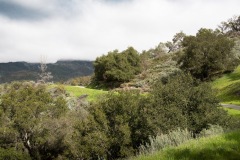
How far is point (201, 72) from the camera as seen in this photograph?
277 ft

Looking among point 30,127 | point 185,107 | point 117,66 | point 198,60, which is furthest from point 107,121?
point 117,66

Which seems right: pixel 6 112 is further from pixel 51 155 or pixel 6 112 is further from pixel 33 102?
pixel 51 155

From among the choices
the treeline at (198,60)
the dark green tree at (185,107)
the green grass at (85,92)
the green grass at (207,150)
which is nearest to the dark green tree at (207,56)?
the treeline at (198,60)

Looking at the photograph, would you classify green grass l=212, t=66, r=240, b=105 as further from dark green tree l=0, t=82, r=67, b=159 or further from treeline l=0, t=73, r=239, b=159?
dark green tree l=0, t=82, r=67, b=159

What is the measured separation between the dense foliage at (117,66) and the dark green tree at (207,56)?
1008 inches

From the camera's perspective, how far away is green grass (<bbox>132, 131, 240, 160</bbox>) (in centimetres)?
1097

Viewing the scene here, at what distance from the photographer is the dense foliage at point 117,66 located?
105m

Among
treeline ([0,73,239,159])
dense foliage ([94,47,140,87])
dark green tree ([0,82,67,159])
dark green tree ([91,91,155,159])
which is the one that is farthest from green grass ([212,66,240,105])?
dense foliage ([94,47,140,87])

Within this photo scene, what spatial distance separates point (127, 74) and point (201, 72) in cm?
2815

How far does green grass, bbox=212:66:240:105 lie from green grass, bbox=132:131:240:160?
37.4m

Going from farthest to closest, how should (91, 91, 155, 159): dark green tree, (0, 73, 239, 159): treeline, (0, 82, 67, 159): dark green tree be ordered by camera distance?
(0, 82, 67, 159): dark green tree
(0, 73, 239, 159): treeline
(91, 91, 155, 159): dark green tree

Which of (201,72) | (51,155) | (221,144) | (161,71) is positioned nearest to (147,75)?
(161,71)

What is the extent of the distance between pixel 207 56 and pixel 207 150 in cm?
7279

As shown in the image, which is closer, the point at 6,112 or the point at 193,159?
the point at 193,159
